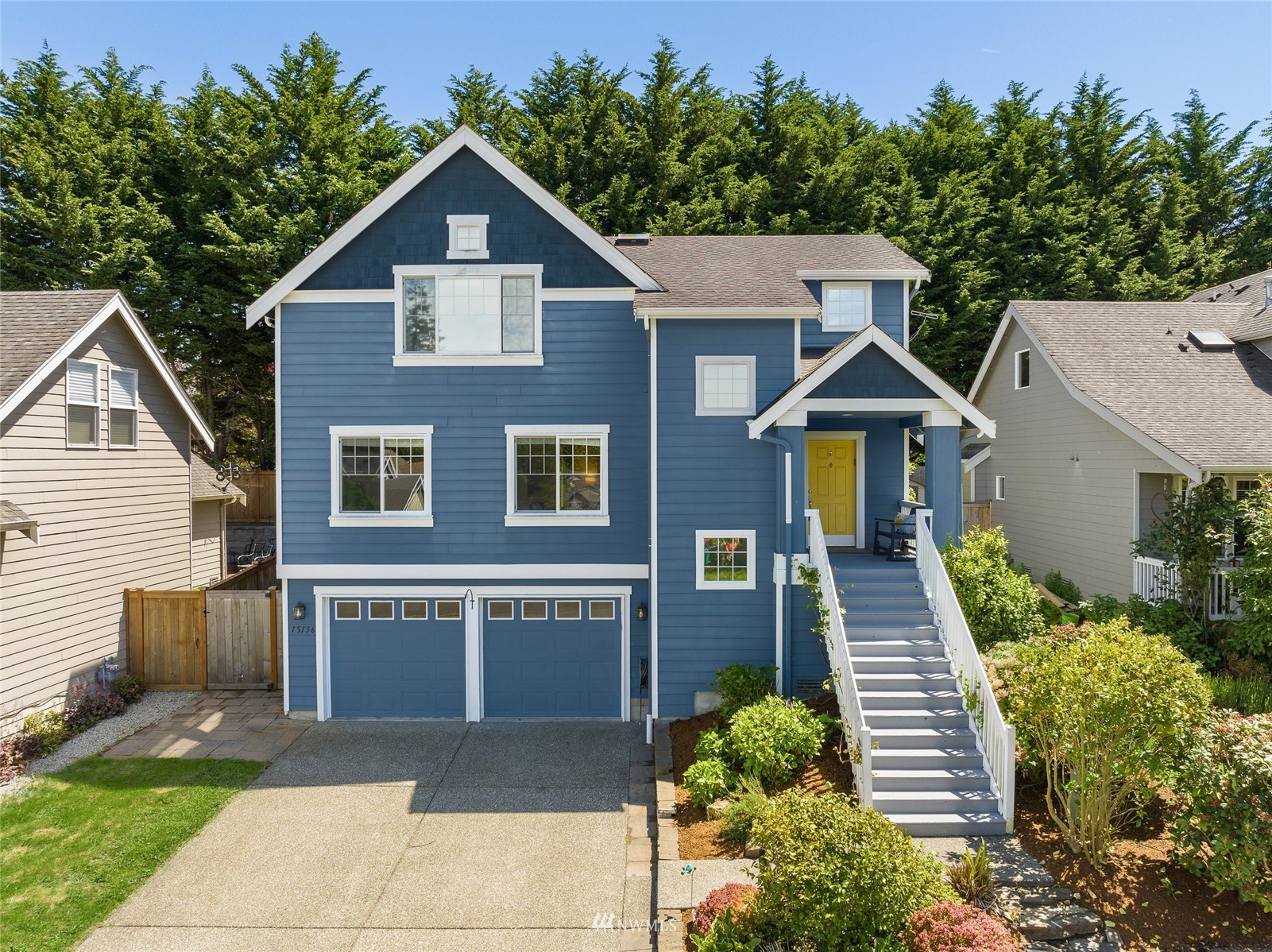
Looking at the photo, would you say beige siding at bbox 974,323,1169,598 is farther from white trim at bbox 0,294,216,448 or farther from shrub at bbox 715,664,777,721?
white trim at bbox 0,294,216,448

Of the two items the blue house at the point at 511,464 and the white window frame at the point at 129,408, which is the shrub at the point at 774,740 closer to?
the blue house at the point at 511,464

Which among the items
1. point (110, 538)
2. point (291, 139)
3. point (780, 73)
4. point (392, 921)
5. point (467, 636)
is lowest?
point (392, 921)

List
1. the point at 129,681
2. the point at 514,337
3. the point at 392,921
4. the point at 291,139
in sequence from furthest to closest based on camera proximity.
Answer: the point at 291,139
the point at 129,681
the point at 514,337
the point at 392,921

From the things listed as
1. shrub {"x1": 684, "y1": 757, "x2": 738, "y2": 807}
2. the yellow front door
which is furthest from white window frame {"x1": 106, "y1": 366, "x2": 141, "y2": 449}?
the yellow front door

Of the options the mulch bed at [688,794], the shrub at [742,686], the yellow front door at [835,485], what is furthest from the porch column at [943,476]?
the shrub at [742,686]

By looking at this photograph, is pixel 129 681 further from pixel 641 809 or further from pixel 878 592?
pixel 878 592

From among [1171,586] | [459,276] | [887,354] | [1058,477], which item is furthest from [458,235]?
[1058,477]

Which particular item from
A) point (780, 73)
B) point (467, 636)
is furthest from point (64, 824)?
point (780, 73)
